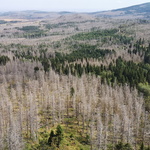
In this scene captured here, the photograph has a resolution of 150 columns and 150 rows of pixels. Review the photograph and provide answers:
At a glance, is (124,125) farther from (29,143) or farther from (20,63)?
(20,63)

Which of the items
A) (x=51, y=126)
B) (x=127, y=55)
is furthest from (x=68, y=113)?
(x=127, y=55)

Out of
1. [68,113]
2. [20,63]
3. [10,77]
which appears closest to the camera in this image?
[68,113]

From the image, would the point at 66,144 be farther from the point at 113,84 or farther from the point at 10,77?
the point at 10,77

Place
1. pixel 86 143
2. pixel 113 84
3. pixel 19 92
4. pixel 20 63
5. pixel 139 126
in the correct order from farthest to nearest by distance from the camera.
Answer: pixel 20 63
pixel 113 84
pixel 19 92
pixel 139 126
pixel 86 143

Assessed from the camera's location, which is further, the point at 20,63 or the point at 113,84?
the point at 20,63

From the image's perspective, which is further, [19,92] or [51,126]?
[19,92]

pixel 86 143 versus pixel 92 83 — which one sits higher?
pixel 92 83

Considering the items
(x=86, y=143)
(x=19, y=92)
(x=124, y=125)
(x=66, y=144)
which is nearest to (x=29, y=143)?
(x=66, y=144)

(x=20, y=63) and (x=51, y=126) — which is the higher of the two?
(x=20, y=63)

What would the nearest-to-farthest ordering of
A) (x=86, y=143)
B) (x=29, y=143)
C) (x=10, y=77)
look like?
(x=29, y=143) < (x=86, y=143) < (x=10, y=77)
